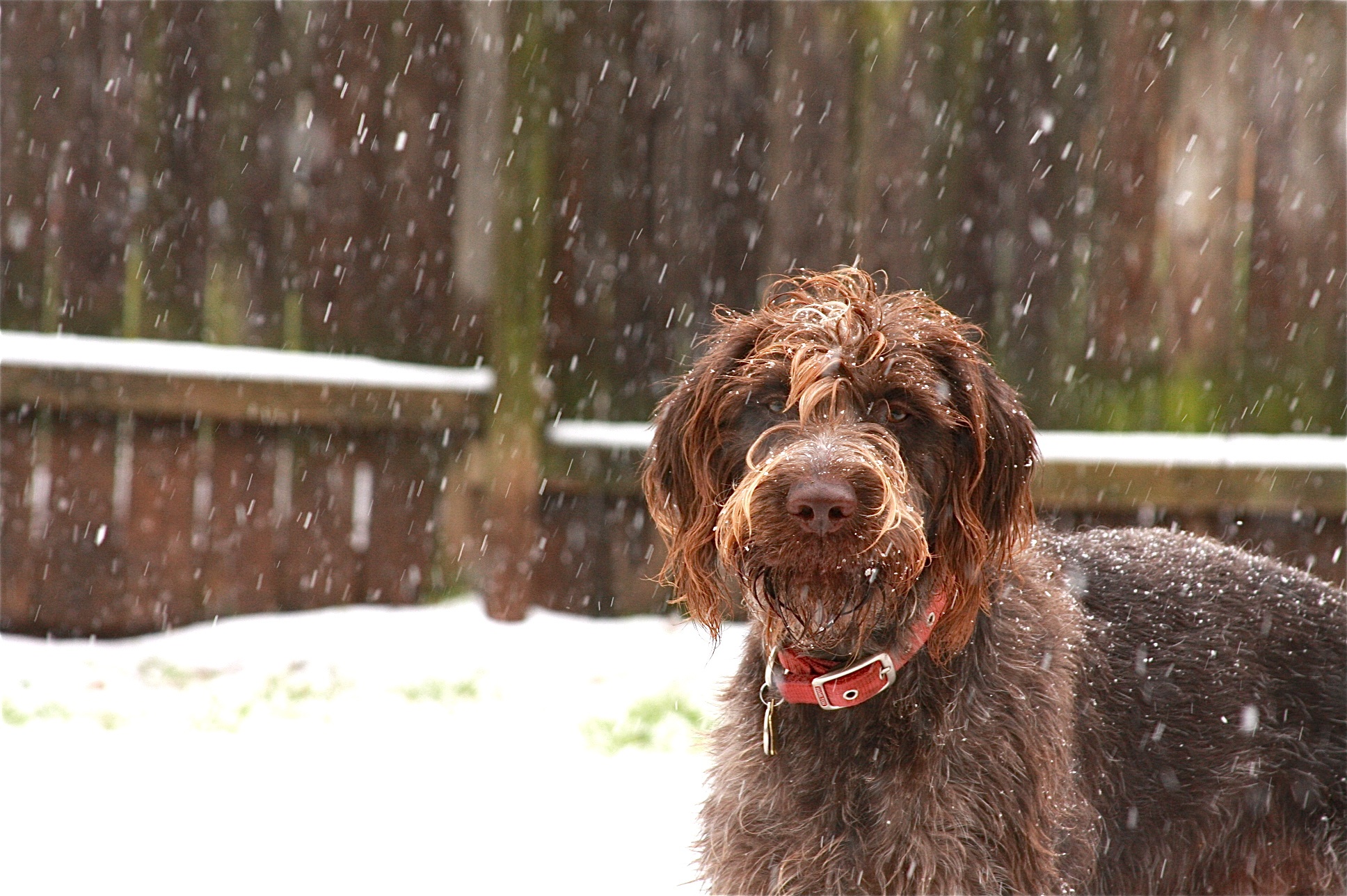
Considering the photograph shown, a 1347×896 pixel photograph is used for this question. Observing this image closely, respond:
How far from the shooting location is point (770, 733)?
2.56 meters

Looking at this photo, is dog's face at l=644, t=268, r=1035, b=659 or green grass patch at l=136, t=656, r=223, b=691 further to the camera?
green grass patch at l=136, t=656, r=223, b=691

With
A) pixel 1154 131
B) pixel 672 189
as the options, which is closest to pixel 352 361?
pixel 672 189

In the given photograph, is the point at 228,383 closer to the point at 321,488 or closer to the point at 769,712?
the point at 321,488

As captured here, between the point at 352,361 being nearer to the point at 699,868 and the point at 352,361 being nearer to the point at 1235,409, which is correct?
the point at 699,868

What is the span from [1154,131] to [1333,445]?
1674 mm

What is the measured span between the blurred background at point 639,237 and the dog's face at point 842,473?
259 cm

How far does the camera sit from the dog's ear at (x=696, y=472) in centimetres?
274

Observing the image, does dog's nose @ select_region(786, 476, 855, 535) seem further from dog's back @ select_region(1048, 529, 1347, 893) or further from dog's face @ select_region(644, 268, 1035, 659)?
dog's back @ select_region(1048, 529, 1347, 893)

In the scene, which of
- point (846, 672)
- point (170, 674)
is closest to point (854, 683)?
point (846, 672)

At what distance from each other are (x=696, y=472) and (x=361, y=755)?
2.11 m

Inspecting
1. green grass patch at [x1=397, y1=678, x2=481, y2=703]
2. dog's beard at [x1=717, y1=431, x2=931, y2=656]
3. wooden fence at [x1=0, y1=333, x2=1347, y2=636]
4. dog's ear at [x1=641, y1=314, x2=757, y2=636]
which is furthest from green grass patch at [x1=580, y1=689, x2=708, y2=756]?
dog's beard at [x1=717, y1=431, x2=931, y2=656]

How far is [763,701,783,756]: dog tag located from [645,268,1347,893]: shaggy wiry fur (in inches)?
0.8

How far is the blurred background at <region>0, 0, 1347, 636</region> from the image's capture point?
16.8 feet

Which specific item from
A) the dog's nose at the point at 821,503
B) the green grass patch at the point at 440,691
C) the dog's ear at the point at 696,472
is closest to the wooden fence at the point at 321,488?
the green grass patch at the point at 440,691
